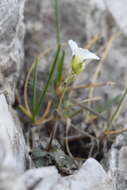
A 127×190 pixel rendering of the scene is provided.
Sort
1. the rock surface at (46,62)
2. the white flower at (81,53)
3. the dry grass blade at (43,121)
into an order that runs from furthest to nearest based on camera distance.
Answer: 1. the dry grass blade at (43,121)
2. the white flower at (81,53)
3. the rock surface at (46,62)

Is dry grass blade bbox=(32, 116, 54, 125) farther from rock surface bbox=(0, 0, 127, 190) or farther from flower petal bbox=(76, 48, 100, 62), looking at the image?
flower petal bbox=(76, 48, 100, 62)

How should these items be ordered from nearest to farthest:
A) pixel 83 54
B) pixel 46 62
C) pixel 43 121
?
pixel 83 54 < pixel 43 121 < pixel 46 62

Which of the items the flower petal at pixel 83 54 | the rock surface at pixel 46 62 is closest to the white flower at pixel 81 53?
the flower petal at pixel 83 54

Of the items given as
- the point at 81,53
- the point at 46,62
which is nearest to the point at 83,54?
the point at 81,53

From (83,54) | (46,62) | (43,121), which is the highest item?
(83,54)

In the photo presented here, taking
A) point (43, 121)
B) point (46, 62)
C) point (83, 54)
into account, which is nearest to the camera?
point (83, 54)

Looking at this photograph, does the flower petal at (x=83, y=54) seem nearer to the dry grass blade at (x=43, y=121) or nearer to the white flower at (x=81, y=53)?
the white flower at (x=81, y=53)

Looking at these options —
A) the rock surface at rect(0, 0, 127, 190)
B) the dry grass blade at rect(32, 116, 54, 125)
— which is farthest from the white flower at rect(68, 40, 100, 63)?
the dry grass blade at rect(32, 116, 54, 125)

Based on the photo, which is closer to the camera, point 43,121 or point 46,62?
point 43,121

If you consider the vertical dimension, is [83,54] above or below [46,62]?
above

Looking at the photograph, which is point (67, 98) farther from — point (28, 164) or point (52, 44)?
point (28, 164)

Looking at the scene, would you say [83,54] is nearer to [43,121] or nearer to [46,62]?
[43,121]
